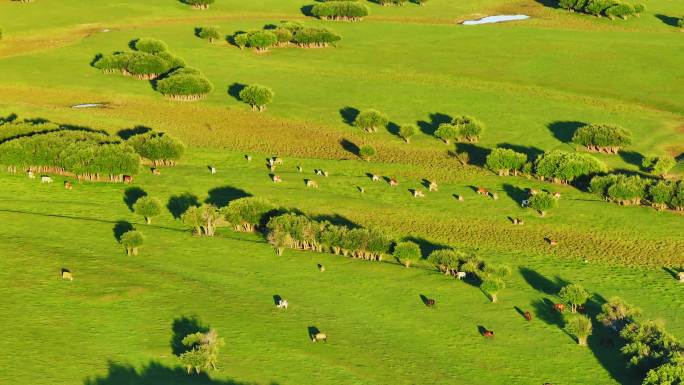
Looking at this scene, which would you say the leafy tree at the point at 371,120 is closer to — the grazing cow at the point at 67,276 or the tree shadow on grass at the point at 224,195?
the tree shadow on grass at the point at 224,195

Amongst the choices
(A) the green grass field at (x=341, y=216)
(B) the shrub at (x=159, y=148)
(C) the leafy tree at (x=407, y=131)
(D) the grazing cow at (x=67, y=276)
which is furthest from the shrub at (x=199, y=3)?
(D) the grazing cow at (x=67, y=276)

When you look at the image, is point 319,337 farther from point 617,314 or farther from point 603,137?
point 603,137

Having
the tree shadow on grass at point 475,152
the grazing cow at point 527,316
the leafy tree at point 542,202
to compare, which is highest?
the leafy tree at point 542,202

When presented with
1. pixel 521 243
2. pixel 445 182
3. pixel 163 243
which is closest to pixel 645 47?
pixel 445 182

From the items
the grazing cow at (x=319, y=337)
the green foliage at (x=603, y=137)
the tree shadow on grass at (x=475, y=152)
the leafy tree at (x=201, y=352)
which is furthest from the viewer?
the green foliage at (x=603, y=137)

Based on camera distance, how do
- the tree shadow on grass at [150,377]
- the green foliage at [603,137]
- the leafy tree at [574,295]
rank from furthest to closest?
the green foliage at [603,137] → the leafy tree at [574,295] → the tree shadow on grass at [150,377]

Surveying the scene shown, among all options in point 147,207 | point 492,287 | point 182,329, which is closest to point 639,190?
point 492,287

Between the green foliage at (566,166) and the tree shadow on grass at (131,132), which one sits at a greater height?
the green foliage at (566,166)

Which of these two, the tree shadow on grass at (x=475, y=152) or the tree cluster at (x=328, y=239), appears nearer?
the tree cluster at (x=328, y=239)
